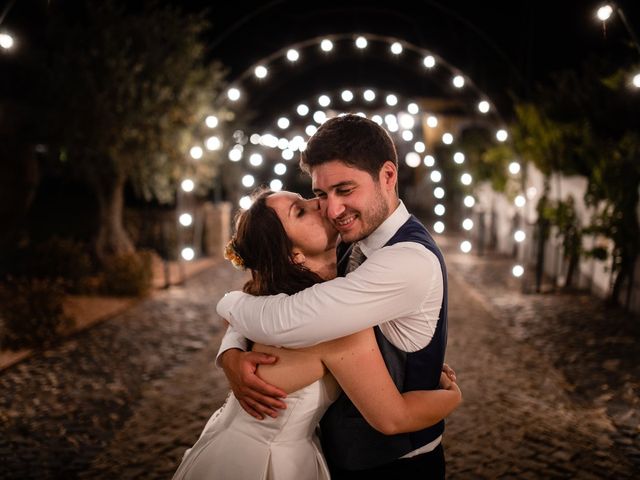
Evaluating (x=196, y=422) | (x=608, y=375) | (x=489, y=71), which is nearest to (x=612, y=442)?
(x=608, y=375)

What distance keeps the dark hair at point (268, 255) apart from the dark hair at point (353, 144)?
0.97 ft

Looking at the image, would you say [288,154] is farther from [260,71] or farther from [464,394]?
[260,71]

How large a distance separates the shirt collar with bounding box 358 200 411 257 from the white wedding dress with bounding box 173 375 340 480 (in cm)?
51

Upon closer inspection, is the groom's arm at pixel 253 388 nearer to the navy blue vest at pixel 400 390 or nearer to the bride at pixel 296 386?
the bride at pixel 296 386

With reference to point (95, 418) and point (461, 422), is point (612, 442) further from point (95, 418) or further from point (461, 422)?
point (95, 418)

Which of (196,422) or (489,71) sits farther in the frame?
(489,71)

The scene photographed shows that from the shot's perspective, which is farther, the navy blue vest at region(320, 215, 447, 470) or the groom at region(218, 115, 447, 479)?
the navy blue vest at region(320, 215, 447, 470)

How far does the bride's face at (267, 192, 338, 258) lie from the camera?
90.8 inches

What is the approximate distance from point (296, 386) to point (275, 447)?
263 mm

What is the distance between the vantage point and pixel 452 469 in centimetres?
422

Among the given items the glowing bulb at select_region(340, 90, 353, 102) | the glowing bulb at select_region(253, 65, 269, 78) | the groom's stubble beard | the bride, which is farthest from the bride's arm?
the glowing bulb at select_region(253, 65, 269, 78)

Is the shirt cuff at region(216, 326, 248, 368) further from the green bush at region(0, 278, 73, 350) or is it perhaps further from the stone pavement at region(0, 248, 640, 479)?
the green bush at region(0, 278, 73, 350)

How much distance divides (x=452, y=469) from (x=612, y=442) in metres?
1.41

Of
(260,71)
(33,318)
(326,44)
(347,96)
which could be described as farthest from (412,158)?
(33,318)
